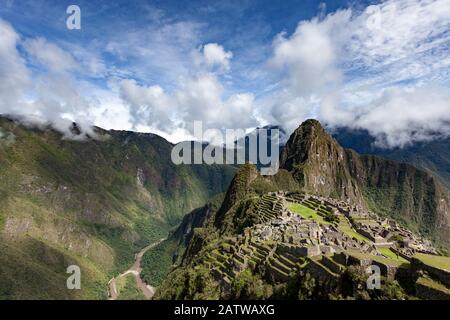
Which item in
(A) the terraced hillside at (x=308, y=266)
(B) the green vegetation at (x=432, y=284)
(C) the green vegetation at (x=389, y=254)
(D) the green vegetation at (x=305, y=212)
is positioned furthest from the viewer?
(D) the green vegetation at (x=305, y=212)

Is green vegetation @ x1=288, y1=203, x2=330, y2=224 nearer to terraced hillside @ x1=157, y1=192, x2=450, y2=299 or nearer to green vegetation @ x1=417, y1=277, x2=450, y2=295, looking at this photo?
terraced hillside @ x1=157, y1=192, x2=450, y2=299

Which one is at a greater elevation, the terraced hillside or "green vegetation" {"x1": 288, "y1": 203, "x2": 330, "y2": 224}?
"green vegetation" {"x1": 288, "y1": 203, "x2": 330, "y2": 224}

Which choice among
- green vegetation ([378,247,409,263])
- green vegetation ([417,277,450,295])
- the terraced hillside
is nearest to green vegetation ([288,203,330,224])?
the terraced hillside

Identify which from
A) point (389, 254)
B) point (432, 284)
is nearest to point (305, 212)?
point (389, 254)

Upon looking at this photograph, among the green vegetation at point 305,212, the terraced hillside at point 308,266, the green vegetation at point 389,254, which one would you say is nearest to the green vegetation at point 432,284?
the terraced hillside at point 308,266

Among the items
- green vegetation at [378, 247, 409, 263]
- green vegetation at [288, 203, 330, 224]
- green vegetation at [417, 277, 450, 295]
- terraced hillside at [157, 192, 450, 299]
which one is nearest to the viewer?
green vegetation at [417, 277, 450, 295]

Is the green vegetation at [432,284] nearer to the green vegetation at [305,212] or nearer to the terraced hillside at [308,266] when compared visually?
the terraced hillside at [308,266]

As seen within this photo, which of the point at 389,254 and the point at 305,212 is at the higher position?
the point at 305,212

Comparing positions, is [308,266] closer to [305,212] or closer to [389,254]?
[389,254]
